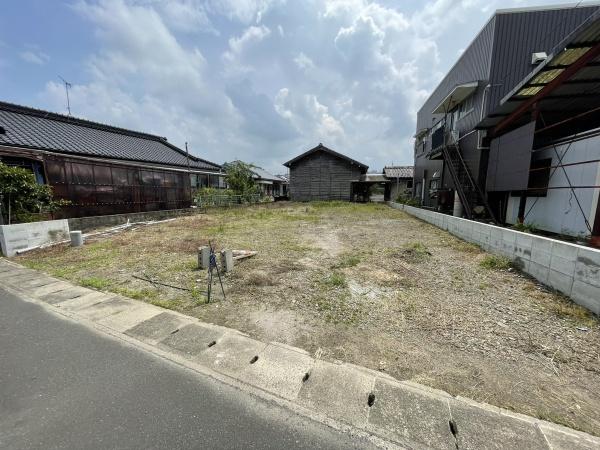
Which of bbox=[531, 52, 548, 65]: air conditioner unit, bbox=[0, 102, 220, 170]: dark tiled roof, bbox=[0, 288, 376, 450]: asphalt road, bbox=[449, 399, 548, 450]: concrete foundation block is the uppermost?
bbox=[531, 52, 548, 65]: air conditioner unit

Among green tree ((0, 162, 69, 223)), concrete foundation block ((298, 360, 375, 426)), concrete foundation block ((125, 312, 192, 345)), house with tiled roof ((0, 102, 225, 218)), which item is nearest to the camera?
concrete foundation block ((298, 360, 375, 426))

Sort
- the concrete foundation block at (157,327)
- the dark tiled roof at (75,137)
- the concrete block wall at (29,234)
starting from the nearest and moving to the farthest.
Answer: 1. the concrete foundation block at (157,327)
2. the concrete block wall at (29,234)
3. the dark tiled roof at (75,137)

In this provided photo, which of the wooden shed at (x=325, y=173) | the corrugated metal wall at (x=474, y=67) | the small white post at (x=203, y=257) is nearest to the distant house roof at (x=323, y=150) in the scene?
the wooden shed at (x=325, y=173)

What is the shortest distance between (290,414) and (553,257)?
469 centimetres

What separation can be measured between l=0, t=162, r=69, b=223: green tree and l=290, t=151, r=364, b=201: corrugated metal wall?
1857 cm

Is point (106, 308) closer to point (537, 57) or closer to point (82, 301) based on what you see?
point (82, 301)

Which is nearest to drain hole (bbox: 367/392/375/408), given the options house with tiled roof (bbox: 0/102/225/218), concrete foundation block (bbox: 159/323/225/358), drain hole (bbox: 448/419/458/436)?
drain hole (bbox: 448/419/458/436)

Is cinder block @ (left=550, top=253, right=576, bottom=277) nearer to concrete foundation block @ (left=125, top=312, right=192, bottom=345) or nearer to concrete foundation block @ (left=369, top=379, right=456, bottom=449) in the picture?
concrete foundation block @ (left=369, top=379, right=456, bottom=449)

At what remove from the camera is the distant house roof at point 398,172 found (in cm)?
2505

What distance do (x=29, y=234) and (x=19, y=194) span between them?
1.26 meters

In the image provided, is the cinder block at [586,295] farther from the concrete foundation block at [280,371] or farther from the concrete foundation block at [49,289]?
the concrete foundation block at [49,289]

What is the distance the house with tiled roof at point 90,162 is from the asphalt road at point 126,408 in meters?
10.1

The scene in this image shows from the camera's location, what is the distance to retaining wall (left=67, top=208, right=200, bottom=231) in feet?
32.6

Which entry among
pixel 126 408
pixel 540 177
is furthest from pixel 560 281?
pixel 126 408
